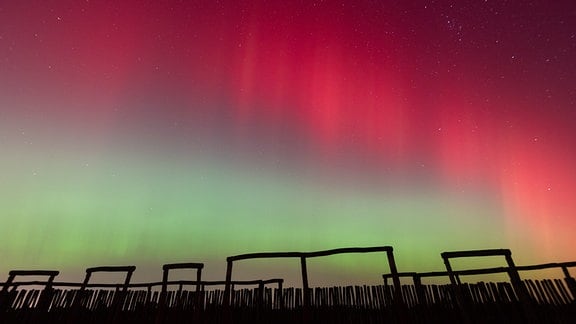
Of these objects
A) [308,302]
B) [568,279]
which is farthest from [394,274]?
[568,279]

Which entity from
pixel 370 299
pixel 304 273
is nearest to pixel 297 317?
pixel 304 273

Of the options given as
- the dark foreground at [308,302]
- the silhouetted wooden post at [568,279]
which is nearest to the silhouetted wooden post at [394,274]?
the dark foreground at [308,302]

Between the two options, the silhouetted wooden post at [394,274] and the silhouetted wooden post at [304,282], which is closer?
the silhouetted wooden post at [394,274]

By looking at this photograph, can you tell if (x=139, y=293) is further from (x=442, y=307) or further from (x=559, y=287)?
(x=559, y=287)

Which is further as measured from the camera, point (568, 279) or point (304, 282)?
point (568, 279)

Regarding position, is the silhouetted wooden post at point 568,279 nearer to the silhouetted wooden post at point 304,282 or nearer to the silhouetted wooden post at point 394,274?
the silhouetted wooden post at point 394,274

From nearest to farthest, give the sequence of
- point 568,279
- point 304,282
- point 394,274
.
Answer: point 394,274
point 304,282
point 568,279

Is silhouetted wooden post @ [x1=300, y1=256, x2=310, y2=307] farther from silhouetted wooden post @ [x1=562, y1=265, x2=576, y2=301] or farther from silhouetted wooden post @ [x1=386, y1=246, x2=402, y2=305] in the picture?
silhouetted wooden post @ [x1=562, y1=265, x2=576, y2=301]

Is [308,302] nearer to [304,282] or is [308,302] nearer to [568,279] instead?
[304,282]

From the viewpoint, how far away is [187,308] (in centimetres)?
936

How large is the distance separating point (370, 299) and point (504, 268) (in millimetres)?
3212

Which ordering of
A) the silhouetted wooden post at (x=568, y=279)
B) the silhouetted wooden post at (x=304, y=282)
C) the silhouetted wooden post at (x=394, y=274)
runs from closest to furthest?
the silhouetted wooden post at (x=394, y=274)
the silhouetted wooden post at (x=304, y=282)
the silhouetted wooden post at (x=568, y=279)

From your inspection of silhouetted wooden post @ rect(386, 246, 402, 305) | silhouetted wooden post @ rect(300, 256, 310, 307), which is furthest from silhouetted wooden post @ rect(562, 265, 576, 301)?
silhouetted wooden post @ rect(300, 256, 310, 307)

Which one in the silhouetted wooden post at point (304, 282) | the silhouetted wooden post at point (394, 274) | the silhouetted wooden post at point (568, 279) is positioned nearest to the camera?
the silhouetted wooden post at point (394, 274)
